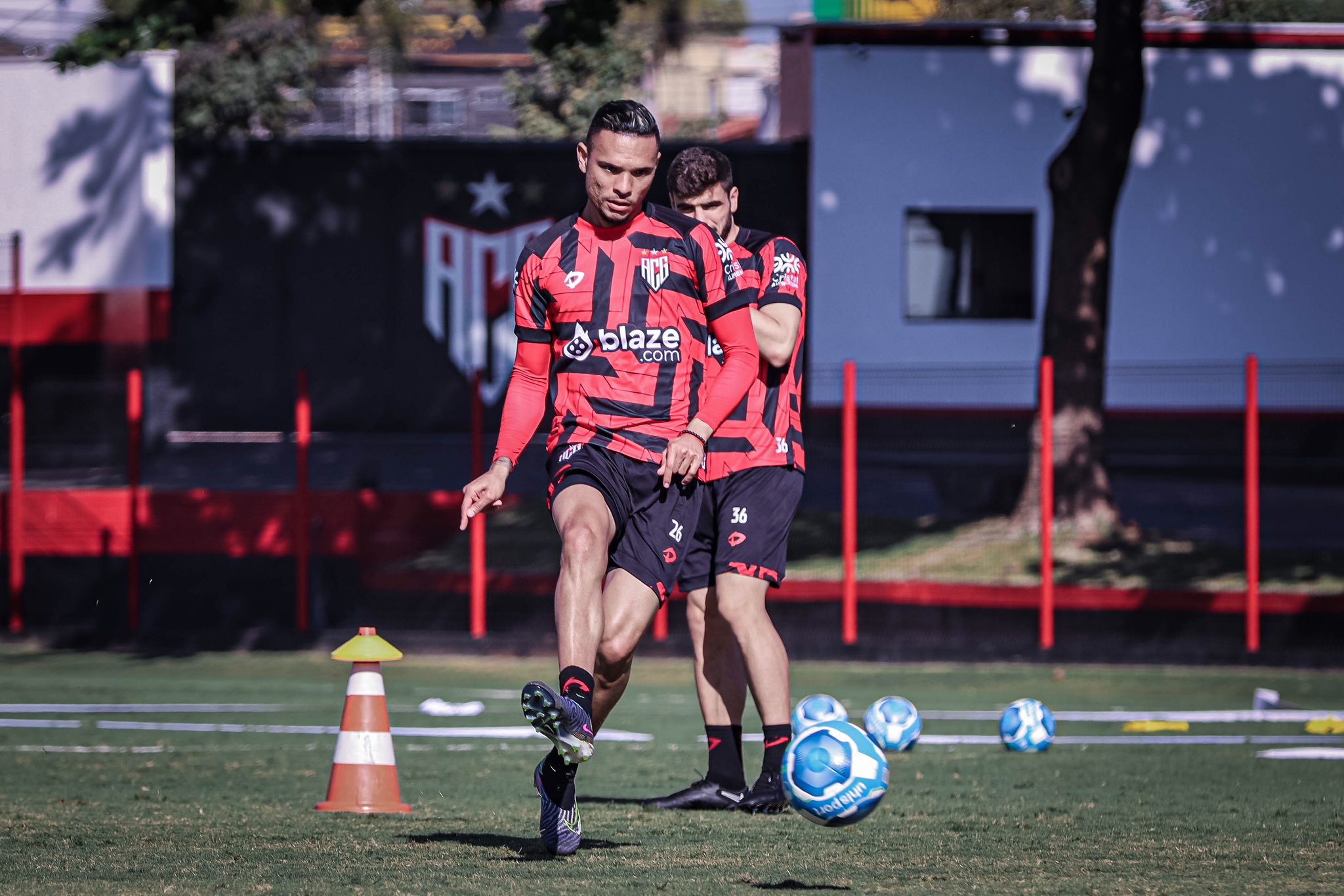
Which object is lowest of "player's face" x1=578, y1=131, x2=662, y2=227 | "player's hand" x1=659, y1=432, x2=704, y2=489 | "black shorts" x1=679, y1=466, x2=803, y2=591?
"black shorts" x1=679, y1=466, x2=803, y2=591

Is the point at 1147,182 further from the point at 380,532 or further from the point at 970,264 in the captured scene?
the point at 380,532

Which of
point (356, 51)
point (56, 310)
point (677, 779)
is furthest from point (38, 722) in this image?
point (356, 51)

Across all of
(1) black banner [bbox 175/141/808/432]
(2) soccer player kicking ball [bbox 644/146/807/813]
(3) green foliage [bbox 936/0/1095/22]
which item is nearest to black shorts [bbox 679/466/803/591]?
(2) soccer player kicking ball [bbox 644/146/807/813]

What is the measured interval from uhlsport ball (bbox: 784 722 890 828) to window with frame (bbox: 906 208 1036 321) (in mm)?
20174

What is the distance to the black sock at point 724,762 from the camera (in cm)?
584

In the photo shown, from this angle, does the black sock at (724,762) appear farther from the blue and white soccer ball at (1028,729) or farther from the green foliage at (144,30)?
the green foliage at (144,30)

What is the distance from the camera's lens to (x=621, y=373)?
4891 millimetres

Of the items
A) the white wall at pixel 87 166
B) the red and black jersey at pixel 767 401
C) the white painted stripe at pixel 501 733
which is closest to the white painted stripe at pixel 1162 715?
the white painted stripe at pixel 501 733

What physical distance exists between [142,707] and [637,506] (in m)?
5.80

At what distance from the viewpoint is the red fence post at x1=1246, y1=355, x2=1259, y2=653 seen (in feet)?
41.3

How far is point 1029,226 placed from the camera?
2408cm

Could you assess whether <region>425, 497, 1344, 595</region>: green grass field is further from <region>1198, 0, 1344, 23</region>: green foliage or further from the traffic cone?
<region>1198, 0, 1344, 23</region>: green foliage

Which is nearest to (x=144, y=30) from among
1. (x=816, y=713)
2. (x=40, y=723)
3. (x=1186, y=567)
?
(x=40, y=723)

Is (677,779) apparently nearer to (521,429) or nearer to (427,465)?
(521,429)
